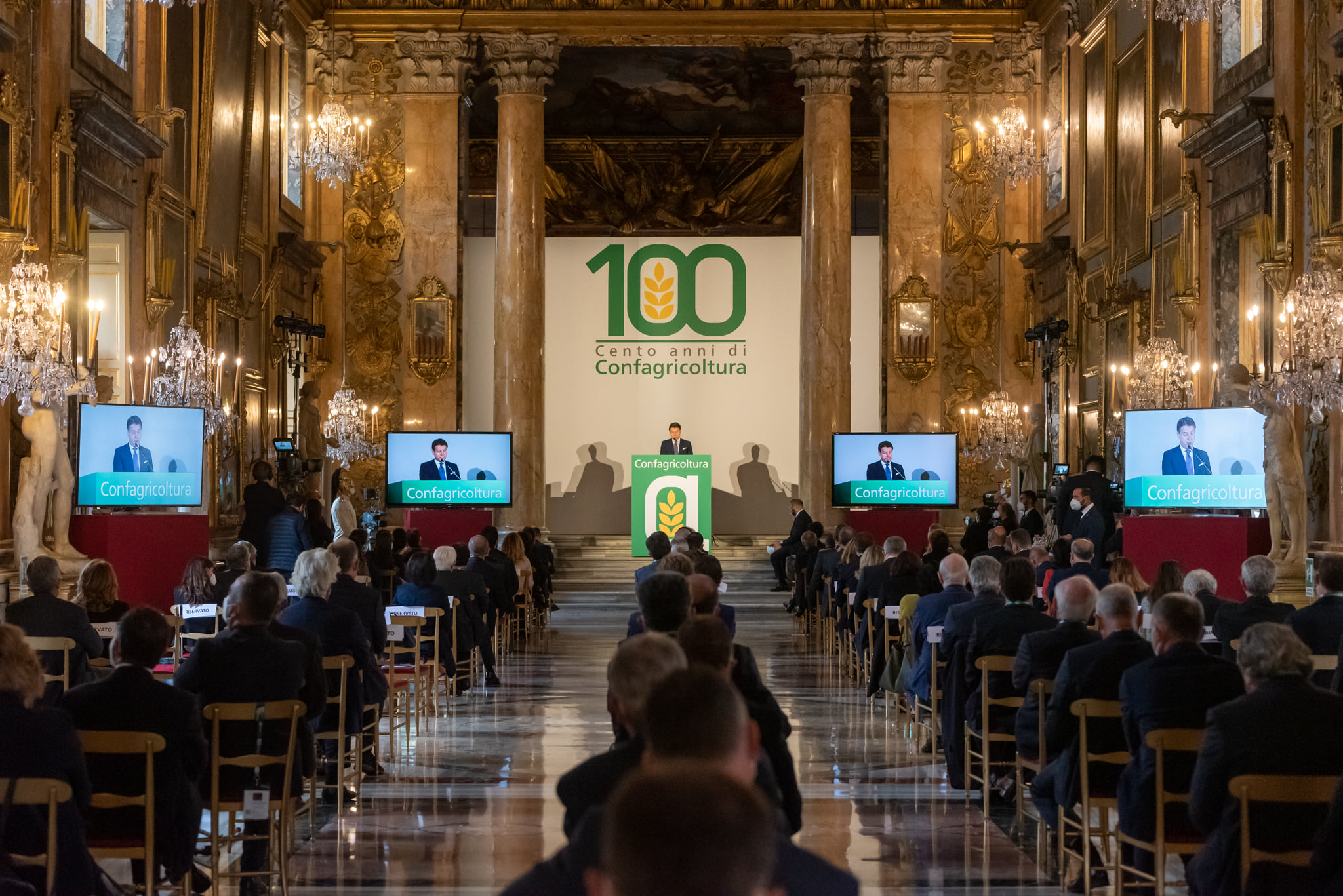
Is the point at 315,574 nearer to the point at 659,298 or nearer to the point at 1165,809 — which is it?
the point at 1165,809

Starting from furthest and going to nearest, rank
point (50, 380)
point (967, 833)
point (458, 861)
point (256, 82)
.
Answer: point (256, 82), point (50, 380), point (967, 833), point (458, 861)

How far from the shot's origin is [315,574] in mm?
7684

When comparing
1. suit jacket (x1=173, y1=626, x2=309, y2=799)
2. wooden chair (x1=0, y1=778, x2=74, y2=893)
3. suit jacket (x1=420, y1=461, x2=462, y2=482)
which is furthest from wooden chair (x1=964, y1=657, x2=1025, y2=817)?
suit jacket (x1=420, y1=461, x2=462, y2=482)

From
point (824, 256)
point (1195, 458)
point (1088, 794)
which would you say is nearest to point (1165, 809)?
point (1088, 794)

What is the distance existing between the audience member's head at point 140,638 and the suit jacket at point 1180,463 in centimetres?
887

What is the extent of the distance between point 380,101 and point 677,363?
23.1ft

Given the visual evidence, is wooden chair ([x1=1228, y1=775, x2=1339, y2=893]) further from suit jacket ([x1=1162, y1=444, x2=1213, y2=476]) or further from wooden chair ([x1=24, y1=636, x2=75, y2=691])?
suit jacket ([x1=1162, y1=444, x2=1213, y2=476])

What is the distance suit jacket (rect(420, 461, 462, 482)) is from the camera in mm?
18000

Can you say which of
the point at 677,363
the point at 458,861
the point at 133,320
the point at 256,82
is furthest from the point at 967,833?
the point at 677,363

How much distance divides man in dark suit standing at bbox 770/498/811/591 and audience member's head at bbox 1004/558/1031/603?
11094mm

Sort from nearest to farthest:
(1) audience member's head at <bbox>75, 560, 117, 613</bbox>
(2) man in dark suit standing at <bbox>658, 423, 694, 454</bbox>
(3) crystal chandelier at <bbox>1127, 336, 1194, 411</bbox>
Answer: (1) audience member's head at <bbox>75, 560, 117, 613</bbox>
(3) crystal chandelier at <bbox>1127, 336, 1194, 411</bbox>
(2) man in dark suit standing at <bbox>658, 423, 694, 454</bbox>

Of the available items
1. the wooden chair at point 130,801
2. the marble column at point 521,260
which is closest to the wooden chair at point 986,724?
the wooden chair at point 130,801

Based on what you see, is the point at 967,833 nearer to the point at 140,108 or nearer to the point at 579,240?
the point at 140,108

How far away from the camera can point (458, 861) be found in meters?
6.43
